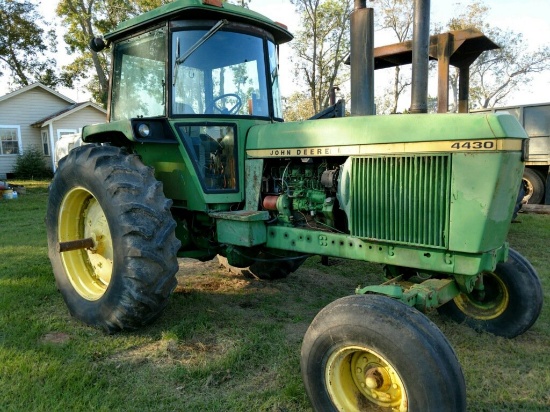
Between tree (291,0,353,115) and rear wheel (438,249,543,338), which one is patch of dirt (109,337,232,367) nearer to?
rear wheel (438,249,543,338)

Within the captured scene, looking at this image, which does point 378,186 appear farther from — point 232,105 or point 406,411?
point 232,105

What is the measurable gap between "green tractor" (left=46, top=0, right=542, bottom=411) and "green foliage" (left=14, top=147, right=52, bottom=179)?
672 inches

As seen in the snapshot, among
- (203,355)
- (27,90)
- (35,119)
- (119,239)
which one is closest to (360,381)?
(203,355)

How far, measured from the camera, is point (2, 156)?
1927cm

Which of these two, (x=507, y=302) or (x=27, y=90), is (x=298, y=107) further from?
(x=507, y=302)

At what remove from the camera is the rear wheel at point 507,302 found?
3285 mm

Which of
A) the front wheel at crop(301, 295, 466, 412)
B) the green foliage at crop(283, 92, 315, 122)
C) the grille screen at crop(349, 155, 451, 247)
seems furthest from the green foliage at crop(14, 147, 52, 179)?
the front wheel at crop(301, 295, 466, 412)

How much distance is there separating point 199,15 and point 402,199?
2083 millimetres

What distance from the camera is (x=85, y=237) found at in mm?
3988

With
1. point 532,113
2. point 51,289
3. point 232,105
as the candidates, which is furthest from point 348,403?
point 532,113

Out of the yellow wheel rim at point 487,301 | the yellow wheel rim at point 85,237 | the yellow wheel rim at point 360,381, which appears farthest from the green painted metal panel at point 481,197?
the yellow wheel rim at point 85,237

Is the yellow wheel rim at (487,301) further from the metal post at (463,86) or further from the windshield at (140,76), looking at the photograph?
the metal post at (463,86)

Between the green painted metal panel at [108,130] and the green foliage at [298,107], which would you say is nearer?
the green painted metal panel at [108,130]

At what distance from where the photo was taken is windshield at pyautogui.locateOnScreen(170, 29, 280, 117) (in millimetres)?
3510
